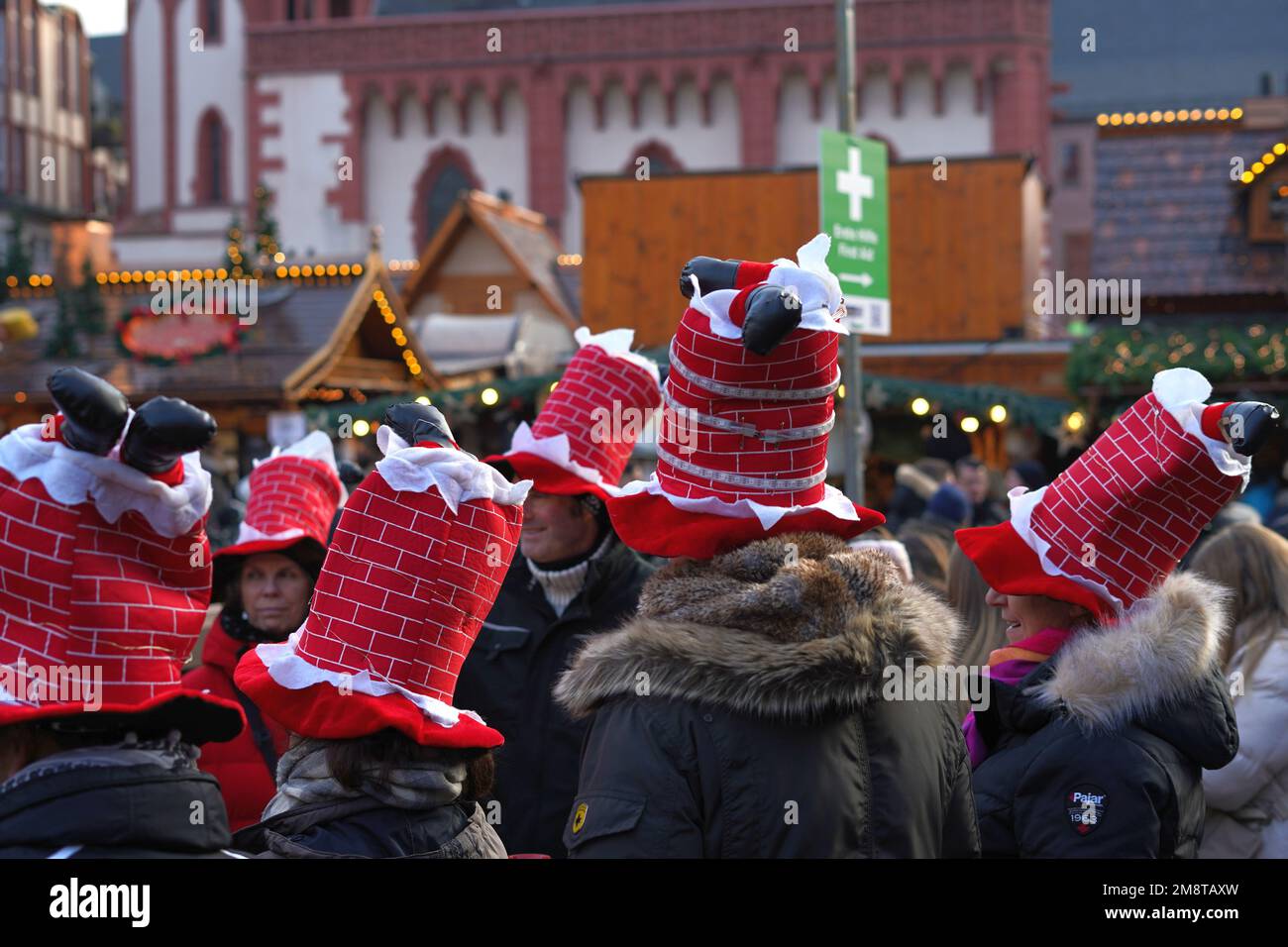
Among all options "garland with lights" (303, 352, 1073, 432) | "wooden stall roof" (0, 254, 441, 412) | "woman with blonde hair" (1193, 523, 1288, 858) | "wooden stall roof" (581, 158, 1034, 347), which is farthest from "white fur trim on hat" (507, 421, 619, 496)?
"wooden stall roof" (581, 158, 1034, 347)

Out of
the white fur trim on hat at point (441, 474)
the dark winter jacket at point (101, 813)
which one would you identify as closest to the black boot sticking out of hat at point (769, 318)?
the white fur trim on hat at point (441, 474)

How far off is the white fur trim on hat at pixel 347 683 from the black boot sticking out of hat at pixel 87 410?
664 mm

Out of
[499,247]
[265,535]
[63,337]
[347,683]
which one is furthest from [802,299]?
[499,247]

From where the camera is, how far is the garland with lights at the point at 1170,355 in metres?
14.5

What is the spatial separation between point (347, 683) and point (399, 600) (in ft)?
0.57

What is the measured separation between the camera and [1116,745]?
3.16 meters

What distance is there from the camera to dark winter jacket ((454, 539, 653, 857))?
4.21 metres

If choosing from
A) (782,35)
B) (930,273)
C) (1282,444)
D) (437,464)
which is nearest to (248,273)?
(930,273)

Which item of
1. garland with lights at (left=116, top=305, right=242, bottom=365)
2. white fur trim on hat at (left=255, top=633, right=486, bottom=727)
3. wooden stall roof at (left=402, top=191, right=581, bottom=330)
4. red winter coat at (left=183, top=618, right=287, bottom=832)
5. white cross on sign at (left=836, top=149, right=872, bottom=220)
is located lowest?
red winter coat at (left=183, top=618, right=287, bottom=832)

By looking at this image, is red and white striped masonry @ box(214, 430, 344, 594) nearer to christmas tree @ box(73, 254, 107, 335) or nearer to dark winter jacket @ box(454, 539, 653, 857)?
dark winter jacket @ box(454, 539, 653, 857)

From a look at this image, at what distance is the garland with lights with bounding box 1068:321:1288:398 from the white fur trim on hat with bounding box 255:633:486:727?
12765mm

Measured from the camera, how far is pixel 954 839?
9.25 feet

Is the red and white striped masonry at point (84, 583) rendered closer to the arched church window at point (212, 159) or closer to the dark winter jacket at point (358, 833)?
the dark winter jacket at point (358, 833)
